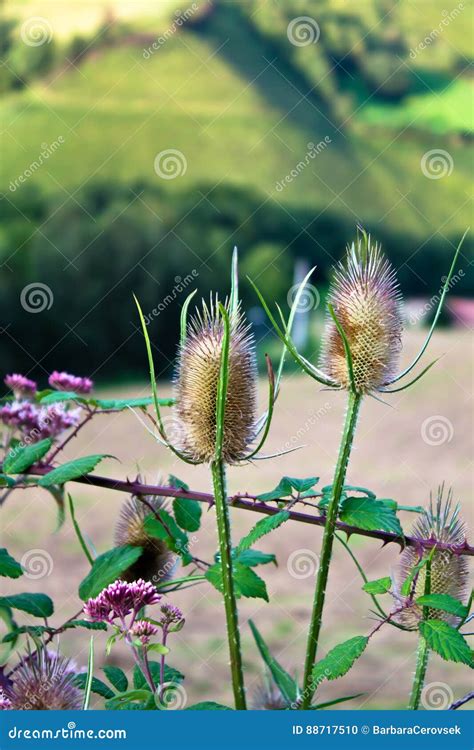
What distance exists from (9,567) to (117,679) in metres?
0.09

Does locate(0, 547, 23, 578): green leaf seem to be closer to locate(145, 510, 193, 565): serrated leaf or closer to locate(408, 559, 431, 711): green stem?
locate(145, 510, 193, 565): serrated leaf

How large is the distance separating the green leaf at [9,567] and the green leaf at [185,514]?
9 centimetres

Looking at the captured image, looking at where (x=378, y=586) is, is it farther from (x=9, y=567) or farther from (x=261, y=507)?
(x=9, y=567)

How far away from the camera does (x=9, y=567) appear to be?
52 centimetres

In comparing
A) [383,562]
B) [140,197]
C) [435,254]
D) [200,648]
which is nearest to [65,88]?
[140,197]

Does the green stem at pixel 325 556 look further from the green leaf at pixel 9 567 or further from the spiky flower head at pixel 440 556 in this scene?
the green leaf at pixel 9 567

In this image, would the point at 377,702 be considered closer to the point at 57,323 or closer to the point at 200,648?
the point at 200,648

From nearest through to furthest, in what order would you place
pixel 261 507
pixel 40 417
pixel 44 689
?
pixel 44 689 < pixel 261 507 < pixel 40 417

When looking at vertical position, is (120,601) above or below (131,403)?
below

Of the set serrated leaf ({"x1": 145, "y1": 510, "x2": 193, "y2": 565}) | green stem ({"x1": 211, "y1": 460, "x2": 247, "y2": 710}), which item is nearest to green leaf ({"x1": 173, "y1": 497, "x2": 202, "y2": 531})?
serrated leaf ({"x1": 145, "y1": 510, "x2": 193, "y2": 565})

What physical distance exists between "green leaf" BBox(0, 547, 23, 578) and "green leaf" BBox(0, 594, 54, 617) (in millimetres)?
19

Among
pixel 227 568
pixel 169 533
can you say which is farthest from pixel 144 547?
pixel 227 568

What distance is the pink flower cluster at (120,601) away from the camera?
428 mm

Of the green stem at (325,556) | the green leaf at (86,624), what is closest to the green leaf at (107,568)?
the green leaf at (86,624)
